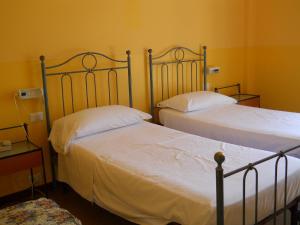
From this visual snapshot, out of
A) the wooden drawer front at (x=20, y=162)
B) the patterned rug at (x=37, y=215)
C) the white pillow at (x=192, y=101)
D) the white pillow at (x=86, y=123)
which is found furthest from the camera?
the white pillow at (x=192, y=101)

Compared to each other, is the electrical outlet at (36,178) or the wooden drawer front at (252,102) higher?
the wooden drawer front at (252,102)

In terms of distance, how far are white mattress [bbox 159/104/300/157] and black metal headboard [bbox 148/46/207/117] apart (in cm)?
38

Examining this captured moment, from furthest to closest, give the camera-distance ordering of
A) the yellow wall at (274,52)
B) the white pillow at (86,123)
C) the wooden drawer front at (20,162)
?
1. the yellow wall at (274,52)
2. the white pillow at (86,123)
3. the wooden drawer front at (20,162)

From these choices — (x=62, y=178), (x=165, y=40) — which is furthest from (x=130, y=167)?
(x=165, y=40)

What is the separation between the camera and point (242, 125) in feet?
10.8

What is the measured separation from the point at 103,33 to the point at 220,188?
7.70 ft

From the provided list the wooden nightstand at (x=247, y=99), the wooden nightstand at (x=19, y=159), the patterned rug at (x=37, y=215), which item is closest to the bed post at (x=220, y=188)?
the patterned rug at (x=37, y=215)

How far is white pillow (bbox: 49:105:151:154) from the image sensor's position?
9.71 ft

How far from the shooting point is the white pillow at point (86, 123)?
2.96 meters

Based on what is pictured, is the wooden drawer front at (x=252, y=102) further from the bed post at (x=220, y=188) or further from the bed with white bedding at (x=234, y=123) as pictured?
the bed post at (x=220, y=188)

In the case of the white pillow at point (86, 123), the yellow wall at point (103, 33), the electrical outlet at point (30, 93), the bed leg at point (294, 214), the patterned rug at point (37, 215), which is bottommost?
the bed leg at point (294, 214)

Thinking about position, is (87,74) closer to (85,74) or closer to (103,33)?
(85,74)

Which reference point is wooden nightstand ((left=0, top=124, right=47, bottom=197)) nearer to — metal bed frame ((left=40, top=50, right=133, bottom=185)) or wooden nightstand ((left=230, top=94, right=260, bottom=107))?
metal bed frame ((left=40, top=50, right=133, bottom=185))

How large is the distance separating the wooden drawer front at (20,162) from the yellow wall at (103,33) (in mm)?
400
